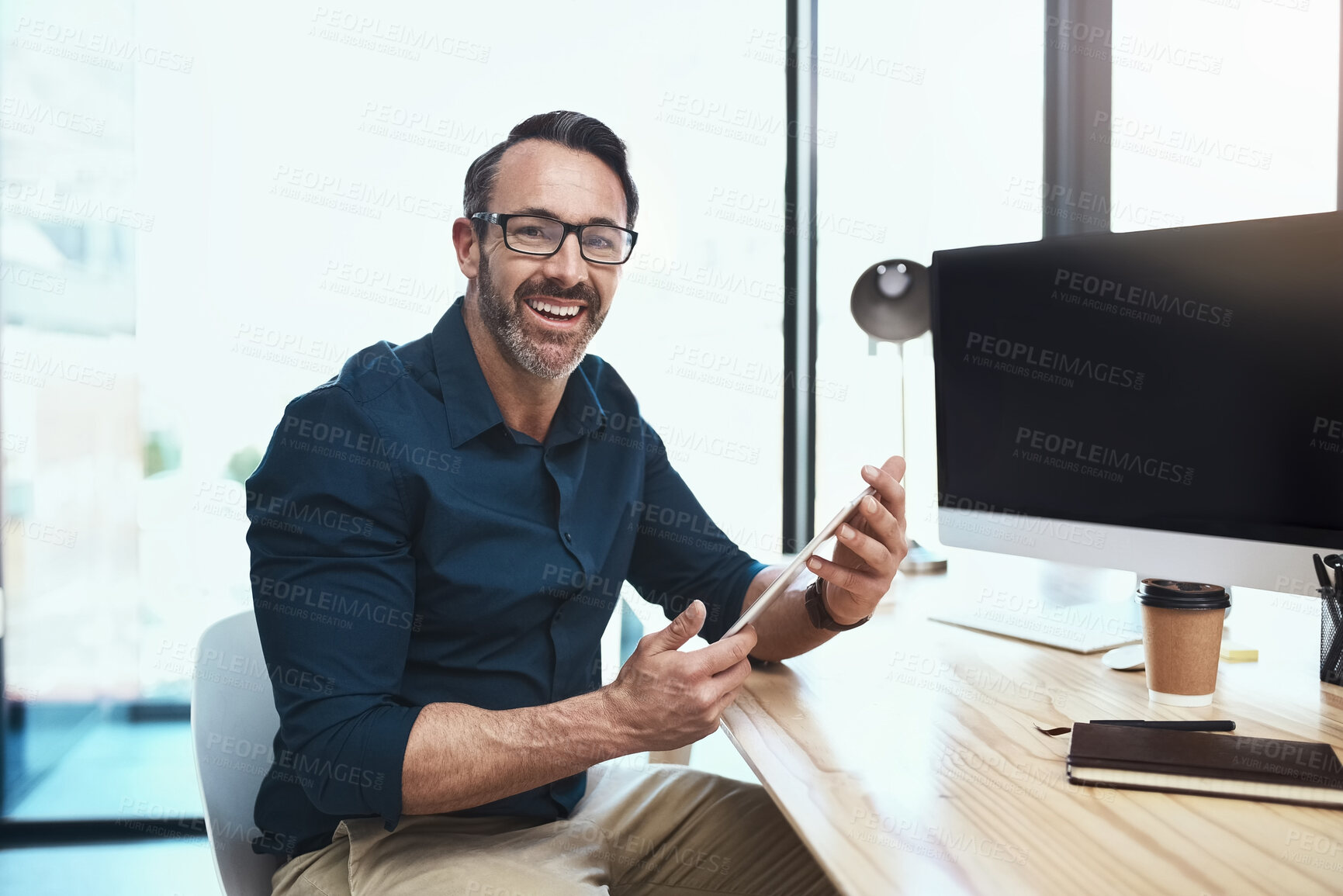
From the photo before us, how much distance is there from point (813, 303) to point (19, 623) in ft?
8.06

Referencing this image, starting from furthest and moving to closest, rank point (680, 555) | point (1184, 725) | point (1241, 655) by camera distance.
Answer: point (680, 555), point (1241, 655), point (1184, 725)

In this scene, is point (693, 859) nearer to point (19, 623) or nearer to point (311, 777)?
point (311, 777)

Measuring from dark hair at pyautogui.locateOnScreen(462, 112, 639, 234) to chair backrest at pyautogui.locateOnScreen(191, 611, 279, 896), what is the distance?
67 cm

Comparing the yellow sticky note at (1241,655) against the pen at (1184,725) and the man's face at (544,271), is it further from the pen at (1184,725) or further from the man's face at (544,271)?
the man's face at (544,271)

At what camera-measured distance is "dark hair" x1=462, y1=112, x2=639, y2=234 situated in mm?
1379

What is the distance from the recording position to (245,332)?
279 centimetres

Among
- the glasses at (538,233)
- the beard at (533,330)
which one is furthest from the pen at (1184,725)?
the glasses at (538,233)

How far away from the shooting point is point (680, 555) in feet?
4.66

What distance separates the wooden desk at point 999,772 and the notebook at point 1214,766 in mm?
10

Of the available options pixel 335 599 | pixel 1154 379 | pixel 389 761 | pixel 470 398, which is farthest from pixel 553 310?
pixel 1154 379

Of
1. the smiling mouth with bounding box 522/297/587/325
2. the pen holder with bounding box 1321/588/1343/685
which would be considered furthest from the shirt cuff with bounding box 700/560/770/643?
the pen holder with bounding box 1321/588/1343/685

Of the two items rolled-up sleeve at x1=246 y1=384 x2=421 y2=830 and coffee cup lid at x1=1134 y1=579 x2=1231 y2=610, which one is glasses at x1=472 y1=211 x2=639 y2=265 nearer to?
rolled-up sleeve at x1=246 y1=384 x2=421 y2=830

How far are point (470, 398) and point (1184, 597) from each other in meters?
0.87

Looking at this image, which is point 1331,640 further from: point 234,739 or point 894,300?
point 234,739
